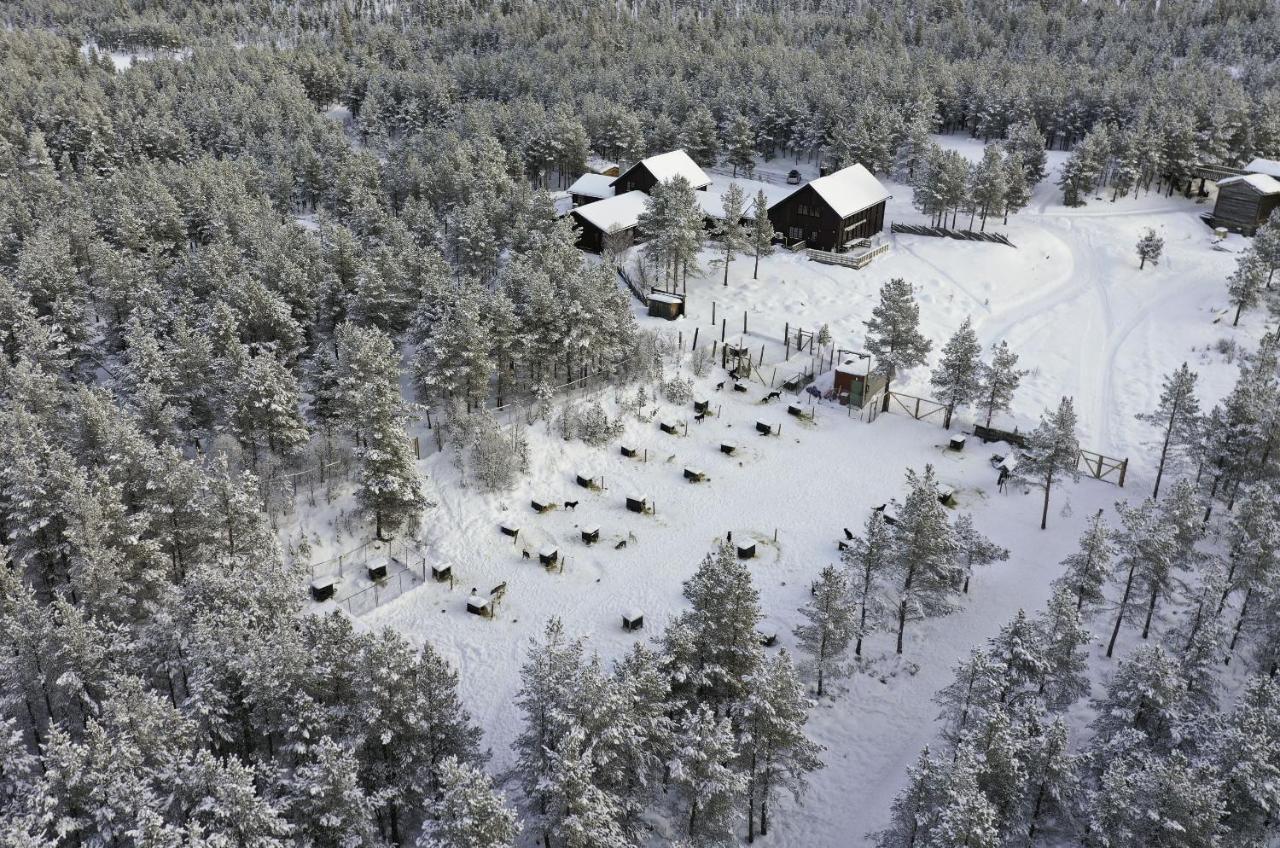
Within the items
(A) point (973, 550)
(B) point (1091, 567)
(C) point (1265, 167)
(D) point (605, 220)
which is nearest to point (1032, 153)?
(C) point (1265, 167)

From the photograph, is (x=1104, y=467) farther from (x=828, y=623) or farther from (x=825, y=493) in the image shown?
(x=828, y=623)

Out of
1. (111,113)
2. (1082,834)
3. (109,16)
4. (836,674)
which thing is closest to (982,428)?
(836,674)

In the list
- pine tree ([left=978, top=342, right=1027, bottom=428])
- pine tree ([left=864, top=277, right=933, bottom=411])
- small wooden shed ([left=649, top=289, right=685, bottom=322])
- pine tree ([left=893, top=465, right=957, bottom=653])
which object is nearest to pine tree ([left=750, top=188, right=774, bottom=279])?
small wooden shed ([left=649, top=289, right=685, bottom=322])

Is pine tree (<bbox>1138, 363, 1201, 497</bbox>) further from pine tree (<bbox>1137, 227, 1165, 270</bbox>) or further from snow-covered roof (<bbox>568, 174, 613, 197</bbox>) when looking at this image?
snow-covered roof (<bbox>568, 174, 613, 197</bbox>)

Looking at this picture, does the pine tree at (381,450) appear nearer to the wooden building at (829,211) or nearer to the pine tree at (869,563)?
the pine tree at (869,563)

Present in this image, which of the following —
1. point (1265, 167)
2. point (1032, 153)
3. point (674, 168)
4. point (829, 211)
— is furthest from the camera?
point (1032, 153)

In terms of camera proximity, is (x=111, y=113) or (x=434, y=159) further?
(x=111, y=113)

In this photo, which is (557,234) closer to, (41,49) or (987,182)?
(987,182)
